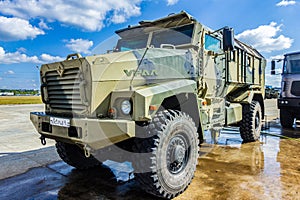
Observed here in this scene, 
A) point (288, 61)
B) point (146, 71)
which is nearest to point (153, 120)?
point (146, 71)

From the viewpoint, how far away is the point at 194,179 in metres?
3.66

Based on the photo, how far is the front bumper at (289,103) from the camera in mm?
7964

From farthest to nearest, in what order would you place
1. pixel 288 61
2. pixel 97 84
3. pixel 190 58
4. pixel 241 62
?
pixel 288 61
pixel 241 62
pixel 190 58
pixel 97 84

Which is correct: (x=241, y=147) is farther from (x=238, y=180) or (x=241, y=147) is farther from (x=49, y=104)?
(x=49, y=104)

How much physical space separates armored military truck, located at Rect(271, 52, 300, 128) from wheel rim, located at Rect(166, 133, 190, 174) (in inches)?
251

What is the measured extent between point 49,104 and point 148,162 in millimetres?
1731

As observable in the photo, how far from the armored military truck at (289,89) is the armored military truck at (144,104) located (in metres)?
5.18

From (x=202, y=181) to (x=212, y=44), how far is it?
8.53 ft

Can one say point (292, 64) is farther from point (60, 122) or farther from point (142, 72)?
point (60, 122)

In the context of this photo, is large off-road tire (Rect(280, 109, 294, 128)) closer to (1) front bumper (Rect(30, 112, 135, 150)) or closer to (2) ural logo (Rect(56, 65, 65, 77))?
(1) front bumper (Rect(30, 112, 135, 150))

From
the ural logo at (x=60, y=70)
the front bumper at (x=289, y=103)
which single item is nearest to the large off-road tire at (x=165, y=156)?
the ural logo at (x=60, y=70)

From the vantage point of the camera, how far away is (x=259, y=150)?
546cm

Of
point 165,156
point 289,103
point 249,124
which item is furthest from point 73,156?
point 289,103

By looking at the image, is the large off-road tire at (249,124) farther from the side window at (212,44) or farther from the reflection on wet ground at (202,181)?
the side window at (212,44)
